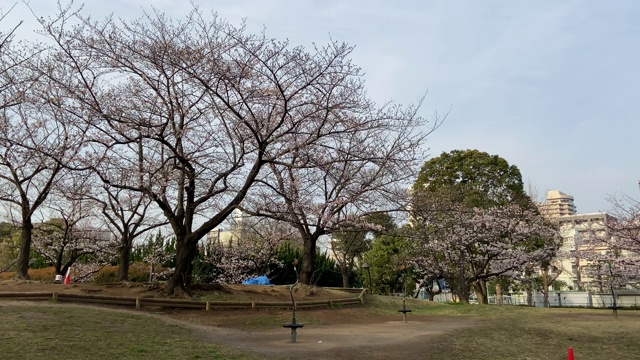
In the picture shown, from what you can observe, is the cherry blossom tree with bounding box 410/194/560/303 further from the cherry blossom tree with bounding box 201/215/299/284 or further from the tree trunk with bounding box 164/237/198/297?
the tree trunk with bounding box 164/237/198/297

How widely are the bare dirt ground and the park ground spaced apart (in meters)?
0.02

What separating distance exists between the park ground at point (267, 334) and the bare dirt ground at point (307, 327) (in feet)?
0.07

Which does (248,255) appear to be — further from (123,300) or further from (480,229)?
(123,300)

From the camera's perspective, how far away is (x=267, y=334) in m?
9.84

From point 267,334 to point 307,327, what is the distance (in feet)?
5.52

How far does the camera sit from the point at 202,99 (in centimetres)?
1332

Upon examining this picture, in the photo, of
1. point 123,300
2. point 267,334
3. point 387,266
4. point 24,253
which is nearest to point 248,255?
point 387,266

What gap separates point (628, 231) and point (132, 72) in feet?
67.2

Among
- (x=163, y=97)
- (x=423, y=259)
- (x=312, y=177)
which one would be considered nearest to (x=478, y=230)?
(x=423, y=259)

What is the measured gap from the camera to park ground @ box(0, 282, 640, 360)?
697cm

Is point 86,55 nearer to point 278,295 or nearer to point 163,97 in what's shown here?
point 163,97

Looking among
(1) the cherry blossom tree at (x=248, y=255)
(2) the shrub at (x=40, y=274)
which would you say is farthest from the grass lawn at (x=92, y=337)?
(1) the cherry blossom tree at (x=248, y=255)

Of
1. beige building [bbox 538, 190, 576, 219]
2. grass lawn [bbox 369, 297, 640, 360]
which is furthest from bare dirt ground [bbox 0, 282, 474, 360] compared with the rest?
beige building [bbox 538, 190, 576, 219]

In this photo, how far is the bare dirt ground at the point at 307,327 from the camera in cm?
774
